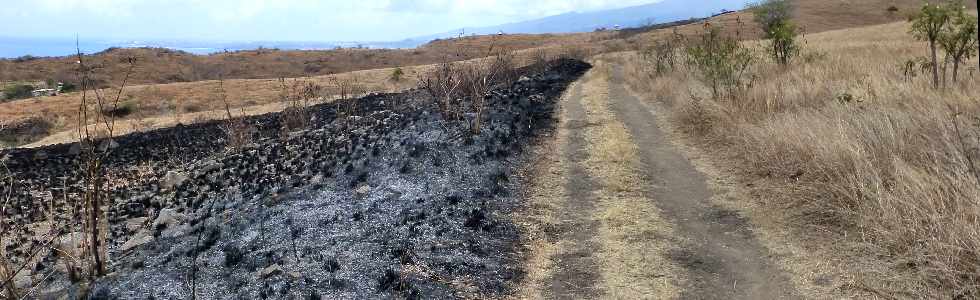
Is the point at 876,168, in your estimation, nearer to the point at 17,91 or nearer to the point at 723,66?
the point at 723,66

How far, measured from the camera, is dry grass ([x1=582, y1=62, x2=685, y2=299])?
18.2 feet

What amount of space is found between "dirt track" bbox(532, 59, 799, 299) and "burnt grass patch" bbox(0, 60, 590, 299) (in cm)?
69

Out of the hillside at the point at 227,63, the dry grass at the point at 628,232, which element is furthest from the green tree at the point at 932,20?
the hillside at the point at 227,63

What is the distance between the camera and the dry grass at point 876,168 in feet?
16.3

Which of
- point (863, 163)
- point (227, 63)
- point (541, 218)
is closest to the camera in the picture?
point (863, 163)

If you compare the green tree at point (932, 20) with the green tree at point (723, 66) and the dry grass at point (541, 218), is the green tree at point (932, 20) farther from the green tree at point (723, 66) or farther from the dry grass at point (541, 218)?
the dry grass at point (541, 218)

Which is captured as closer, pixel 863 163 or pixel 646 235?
pixel 646 235

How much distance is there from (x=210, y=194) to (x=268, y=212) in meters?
3.20

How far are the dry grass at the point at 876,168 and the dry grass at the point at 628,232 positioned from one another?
1.42 metres

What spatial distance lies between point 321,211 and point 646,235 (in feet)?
13.4

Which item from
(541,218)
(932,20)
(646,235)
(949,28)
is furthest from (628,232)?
(949,28)

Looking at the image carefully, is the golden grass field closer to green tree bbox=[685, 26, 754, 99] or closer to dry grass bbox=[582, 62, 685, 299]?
dry grass bbox=[582, 62, 685, 299]

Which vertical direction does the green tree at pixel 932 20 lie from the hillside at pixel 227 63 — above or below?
below

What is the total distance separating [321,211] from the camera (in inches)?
326
